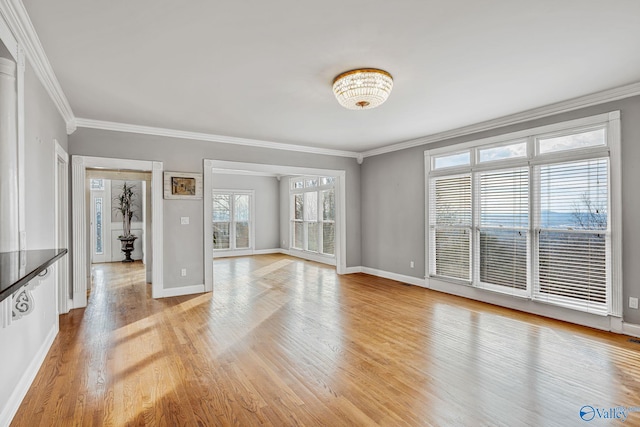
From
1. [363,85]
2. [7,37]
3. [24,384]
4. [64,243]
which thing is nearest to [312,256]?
[64,243]

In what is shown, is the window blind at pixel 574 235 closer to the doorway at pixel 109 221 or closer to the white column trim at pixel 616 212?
the white column trim at pixel 616 212

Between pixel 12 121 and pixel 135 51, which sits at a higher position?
pixel 135 51

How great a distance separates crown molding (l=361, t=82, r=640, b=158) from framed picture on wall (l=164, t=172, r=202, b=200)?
3.69 metres

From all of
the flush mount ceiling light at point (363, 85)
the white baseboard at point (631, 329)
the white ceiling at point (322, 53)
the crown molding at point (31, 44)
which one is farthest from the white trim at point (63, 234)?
the white baseboard at point (631, 329)

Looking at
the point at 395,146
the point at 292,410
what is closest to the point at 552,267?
the point at 395,146

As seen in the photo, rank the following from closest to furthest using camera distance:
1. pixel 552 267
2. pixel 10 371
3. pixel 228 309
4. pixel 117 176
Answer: pixel 10 371 < pixel 552 267 < pixel 228 309 < pixel 117 176

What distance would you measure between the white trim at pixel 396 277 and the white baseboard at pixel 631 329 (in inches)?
105

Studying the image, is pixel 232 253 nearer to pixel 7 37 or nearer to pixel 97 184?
pixel 97 184

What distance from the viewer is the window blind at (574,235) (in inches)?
148

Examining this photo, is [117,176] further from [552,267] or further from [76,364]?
[552,267]

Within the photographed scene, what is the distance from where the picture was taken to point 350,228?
284 inches

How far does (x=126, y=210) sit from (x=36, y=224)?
277 inches

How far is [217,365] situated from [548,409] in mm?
2498

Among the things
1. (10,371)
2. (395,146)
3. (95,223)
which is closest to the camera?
(10,371)
